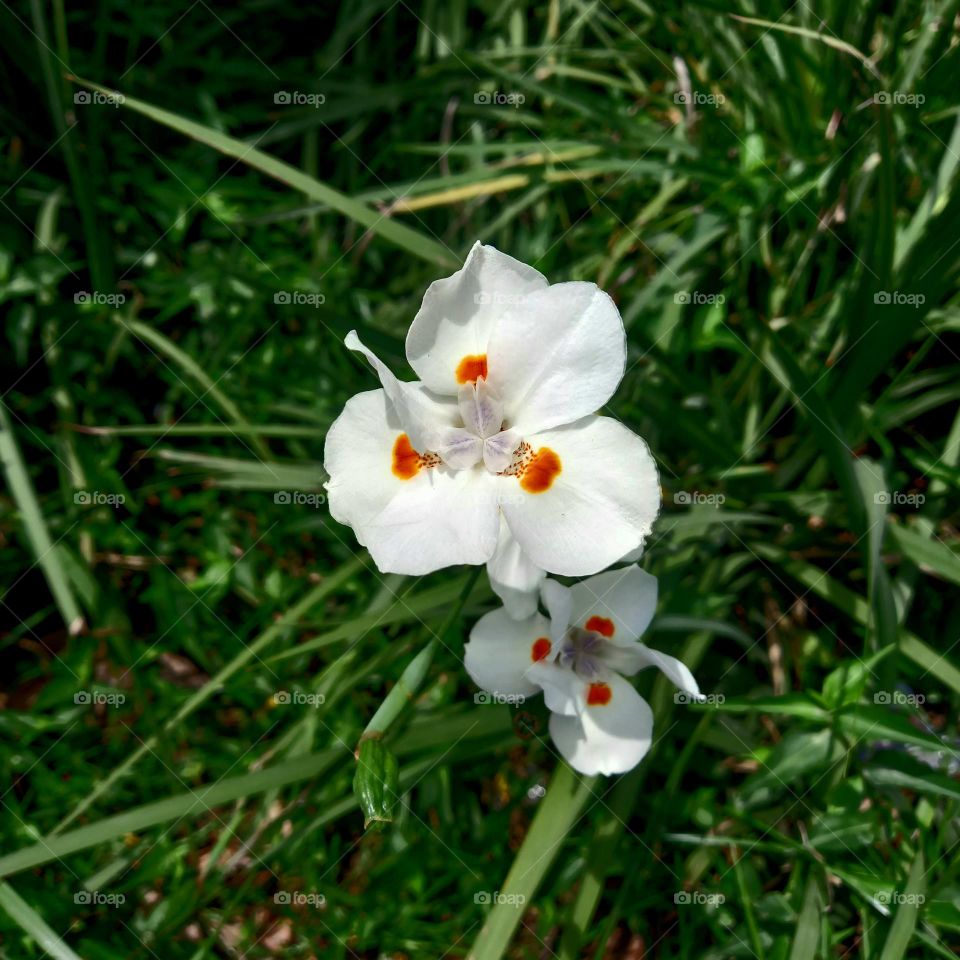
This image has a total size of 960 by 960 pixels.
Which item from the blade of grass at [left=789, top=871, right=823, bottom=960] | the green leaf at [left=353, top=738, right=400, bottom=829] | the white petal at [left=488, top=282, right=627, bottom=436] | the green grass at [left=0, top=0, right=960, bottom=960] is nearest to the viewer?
the green leaf at [left=353, top=738, right=400, bottom=829]

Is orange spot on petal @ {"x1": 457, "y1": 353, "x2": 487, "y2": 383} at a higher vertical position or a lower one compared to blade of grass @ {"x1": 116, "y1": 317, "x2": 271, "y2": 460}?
higher

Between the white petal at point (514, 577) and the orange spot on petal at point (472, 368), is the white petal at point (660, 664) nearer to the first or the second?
the white petal at point (514, 577)

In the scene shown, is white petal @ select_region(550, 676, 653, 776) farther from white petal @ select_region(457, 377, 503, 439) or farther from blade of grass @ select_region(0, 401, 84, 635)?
blade of grass @ select_region(0, 401, 84, 635)

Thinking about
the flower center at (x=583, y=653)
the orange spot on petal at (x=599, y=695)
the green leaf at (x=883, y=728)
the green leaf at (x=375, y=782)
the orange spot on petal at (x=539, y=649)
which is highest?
the green leaf at (x=375, y=782)

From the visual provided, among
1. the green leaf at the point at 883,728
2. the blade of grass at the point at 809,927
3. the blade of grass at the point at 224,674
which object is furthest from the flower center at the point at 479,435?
the blade of grass at the point at 809,927

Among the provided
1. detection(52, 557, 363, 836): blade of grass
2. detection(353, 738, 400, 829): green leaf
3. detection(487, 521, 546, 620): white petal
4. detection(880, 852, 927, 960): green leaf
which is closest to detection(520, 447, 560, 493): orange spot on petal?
detection(487, 521, 546, 620): white petal

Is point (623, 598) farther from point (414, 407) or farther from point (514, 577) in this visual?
point (414, 407)

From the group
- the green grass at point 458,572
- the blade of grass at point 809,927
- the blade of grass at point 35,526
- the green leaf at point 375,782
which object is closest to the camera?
the green leaf at point 375,782

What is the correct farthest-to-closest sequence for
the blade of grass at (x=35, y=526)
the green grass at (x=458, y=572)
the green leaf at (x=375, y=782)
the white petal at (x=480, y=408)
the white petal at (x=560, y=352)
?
Result: the blade of grass at (x=35, y=526) < the green grass at (x=458, y=572) < the white petal at (x=480, y=408) < the white petal at (x=560, y=352) < the green leaf at (x=375, y=782)

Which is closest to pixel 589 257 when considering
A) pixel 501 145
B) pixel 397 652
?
pixel 501 145
